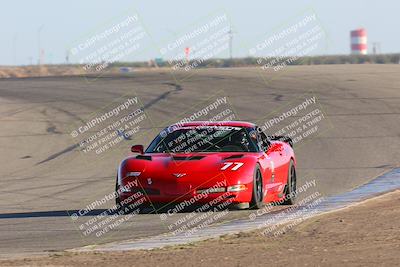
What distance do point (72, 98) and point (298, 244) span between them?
82.8ft

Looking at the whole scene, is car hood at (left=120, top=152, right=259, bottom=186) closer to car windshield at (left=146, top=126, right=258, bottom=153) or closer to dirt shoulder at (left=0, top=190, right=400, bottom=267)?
car windshield at (left=146, top=126, right=258, bottom=153)

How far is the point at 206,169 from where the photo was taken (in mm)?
13656

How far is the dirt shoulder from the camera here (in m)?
8.72

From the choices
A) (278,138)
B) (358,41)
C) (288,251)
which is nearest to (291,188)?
(278,138)

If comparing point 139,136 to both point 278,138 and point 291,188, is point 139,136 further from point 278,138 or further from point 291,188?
point 291,188

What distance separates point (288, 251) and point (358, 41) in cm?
12783

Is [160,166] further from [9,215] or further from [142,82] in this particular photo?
[142,82]

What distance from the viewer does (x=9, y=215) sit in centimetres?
1409

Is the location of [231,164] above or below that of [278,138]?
above

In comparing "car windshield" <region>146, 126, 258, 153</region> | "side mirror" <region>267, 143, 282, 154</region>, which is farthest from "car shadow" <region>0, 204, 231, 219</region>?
"side mirror" <region>267, 143, 282, 154</region>

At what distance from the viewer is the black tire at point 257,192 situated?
45.0 feet

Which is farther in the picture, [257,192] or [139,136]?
[139,136]

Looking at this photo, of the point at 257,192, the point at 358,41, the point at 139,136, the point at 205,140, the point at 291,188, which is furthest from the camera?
the point at 358,41

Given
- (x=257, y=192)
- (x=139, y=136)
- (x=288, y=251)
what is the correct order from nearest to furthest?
(x=288, y=251), (x=257, y=192), (x=139, y=136)
